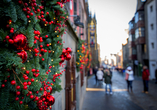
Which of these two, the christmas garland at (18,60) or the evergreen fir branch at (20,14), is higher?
the evergreen fir branch at (20,14)

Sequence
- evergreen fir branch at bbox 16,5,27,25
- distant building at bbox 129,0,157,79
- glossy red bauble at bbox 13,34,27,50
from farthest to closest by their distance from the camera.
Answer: distant building at bbox 129,0,157,79 < evergreen fir branch at bbox 16,5,27,25 < glossy red bauble at bbox 13,34,27,50

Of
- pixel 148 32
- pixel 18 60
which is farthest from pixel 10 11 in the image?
pixel 148 32

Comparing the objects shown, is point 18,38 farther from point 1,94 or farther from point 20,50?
point 1,94

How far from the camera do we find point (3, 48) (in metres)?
1.42

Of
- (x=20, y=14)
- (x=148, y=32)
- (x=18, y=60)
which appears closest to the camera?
(x=18, y=60)

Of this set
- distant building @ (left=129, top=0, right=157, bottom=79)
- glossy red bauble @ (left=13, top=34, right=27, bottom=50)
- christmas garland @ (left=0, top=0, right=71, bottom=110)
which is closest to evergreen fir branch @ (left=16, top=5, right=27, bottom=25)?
christmas garland @ (left=0, top=0, right=71, bottom=110)

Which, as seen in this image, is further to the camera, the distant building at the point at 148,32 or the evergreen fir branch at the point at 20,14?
the distant building at the point at 148,32

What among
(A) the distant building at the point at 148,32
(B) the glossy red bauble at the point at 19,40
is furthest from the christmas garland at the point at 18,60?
(A) the distant building at the point at 148,32

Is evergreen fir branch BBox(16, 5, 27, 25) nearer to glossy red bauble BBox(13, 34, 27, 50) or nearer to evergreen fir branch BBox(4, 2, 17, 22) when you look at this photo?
evergreen fir branch BBox(4, 2, 17, 22)

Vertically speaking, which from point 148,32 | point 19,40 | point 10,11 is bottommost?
point 19,40

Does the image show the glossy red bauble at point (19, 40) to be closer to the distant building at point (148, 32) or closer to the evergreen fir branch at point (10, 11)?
the evergreen fir branch at point (10, 11)

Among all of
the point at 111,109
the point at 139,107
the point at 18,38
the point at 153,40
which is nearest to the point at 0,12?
the point at 18,38

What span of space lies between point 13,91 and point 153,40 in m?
25.1

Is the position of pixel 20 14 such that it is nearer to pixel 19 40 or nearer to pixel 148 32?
pixel 19 40
